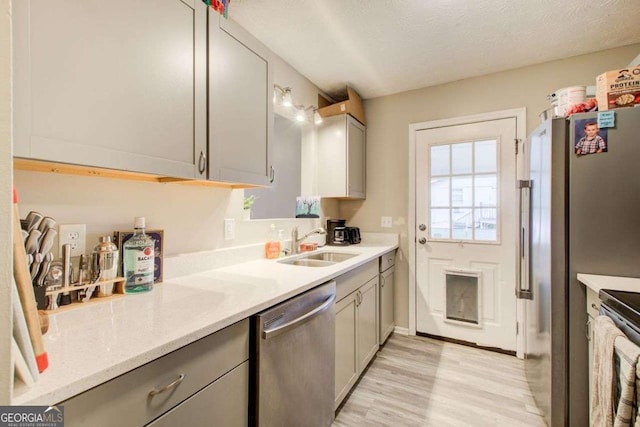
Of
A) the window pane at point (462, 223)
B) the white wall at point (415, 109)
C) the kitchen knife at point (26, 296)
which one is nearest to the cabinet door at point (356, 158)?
the white wall at point (415, 109)

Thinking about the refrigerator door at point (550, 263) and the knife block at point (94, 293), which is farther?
the refrigerator door at point (550, 263)

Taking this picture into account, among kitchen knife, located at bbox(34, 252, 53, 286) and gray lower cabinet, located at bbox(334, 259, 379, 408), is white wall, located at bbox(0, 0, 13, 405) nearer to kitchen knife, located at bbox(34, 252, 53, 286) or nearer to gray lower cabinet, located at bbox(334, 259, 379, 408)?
kitchen knife, located at bbox(34, 252, 53, 286)

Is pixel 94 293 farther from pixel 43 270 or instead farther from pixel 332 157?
pixel 332 157

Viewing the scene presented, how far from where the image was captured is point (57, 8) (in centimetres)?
78

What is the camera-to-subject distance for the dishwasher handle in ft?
3.36

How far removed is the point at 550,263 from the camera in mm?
1453

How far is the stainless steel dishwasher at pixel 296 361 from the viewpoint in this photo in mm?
1008

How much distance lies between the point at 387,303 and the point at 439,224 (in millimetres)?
893

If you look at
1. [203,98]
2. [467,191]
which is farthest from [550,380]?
[203,98]

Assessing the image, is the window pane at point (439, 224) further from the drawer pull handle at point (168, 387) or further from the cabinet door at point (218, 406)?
the drawer pull handle at point (168, 387)

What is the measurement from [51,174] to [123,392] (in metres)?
0.85

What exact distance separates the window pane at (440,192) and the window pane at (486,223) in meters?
0.28

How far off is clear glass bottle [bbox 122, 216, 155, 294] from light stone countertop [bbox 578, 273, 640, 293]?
6.30 ft

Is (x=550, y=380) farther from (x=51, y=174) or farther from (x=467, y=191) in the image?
(x=51, y=174)
